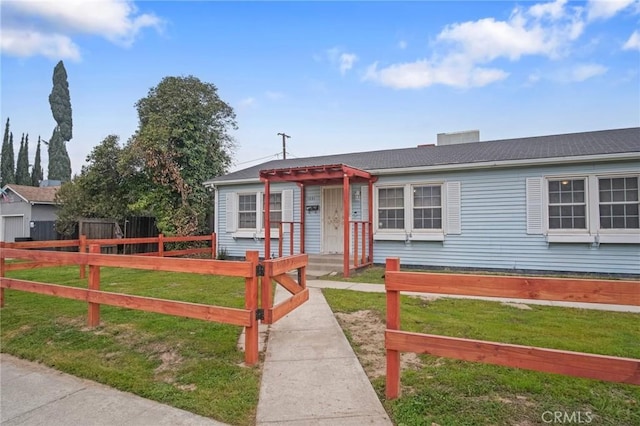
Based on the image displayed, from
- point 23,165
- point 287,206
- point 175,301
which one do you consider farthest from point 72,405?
point 23,165

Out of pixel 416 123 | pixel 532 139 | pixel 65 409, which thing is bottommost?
pixel 65 409

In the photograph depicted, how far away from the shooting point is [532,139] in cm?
1128

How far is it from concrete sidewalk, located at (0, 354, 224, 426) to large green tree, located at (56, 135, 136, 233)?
13.0 meters

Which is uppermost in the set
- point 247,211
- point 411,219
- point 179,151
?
point 179,151

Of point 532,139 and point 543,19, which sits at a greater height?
point 543,19

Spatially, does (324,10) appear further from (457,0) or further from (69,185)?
(69,185)

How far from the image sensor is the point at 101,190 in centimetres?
1534

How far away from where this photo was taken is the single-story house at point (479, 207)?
26.0 feet

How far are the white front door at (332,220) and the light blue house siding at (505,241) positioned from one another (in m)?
1.80

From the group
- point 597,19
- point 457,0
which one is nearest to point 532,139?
point 597,19

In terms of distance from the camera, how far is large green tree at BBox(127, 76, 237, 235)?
13.7 meters

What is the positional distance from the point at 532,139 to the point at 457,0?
4760mm

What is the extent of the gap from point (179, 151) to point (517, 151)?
38.8ft

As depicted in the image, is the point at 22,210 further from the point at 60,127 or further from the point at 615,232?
the point at 615,232
